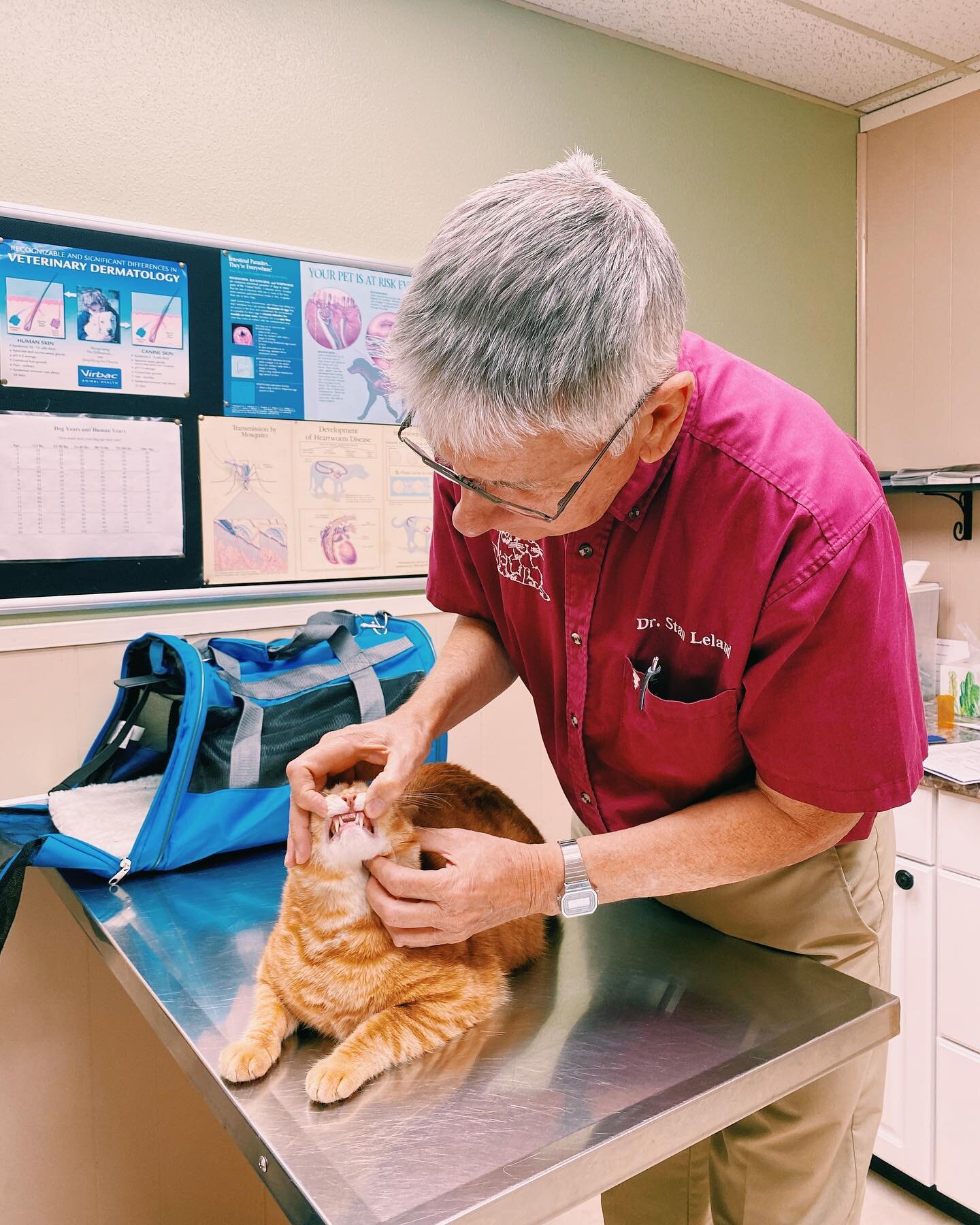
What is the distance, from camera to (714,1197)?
1253 millimetres

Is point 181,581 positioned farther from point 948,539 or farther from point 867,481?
point 948,539

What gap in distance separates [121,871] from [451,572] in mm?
690

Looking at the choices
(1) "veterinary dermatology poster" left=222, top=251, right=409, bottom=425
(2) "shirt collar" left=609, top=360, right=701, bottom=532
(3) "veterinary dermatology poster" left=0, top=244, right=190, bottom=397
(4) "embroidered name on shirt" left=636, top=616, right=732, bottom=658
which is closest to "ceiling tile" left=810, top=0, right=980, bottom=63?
(1) "veterinary dermatology poster" left=222, top=251, right=409, bottom=425

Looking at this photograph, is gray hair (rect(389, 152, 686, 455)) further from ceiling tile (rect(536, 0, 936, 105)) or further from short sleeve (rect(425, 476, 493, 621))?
ceiling tile (rect(536, 0, 936, 105))

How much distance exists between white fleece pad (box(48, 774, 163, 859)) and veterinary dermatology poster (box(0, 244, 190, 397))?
74cm

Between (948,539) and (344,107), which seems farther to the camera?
(948,539)

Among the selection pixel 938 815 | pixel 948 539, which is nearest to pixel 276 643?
pixel 938 815

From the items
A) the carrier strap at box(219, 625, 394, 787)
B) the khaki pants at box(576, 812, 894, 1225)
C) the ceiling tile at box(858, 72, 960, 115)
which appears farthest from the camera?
the ceiling tile at box(858, 72, 960, 115)

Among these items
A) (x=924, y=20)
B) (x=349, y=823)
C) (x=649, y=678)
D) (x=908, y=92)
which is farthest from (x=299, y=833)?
(x=908, y=92)

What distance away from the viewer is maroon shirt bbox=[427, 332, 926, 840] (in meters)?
0.90

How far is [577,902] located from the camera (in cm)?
95

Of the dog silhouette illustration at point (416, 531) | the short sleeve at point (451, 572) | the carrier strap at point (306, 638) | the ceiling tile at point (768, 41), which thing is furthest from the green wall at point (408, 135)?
the short sleeve at point (451, 572)

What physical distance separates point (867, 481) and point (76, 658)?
143cm

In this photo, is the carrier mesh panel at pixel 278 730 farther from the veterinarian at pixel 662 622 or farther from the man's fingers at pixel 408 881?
the man's fingers at pixel 408 881
